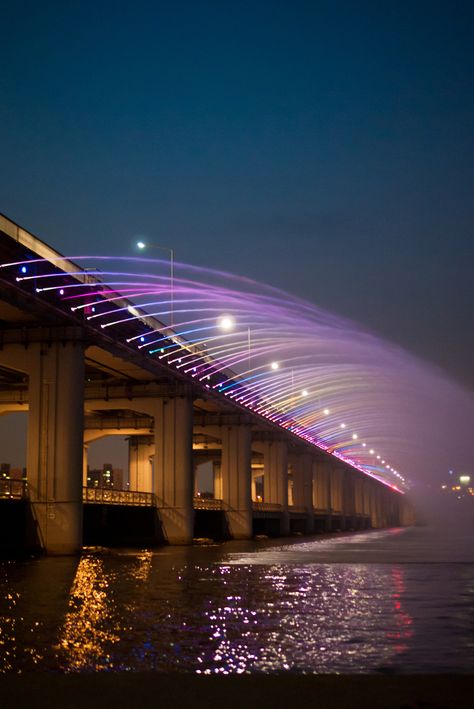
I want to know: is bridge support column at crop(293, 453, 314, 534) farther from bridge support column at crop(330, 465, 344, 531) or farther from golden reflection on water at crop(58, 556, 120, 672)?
golden reflection on water at crop(58, 556, 120, 672)

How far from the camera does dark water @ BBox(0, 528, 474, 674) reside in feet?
34.2

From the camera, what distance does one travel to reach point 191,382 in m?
60.3

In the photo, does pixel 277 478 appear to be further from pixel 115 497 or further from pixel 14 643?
pixel 14 643

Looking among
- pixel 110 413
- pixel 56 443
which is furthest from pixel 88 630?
pixel 110 413

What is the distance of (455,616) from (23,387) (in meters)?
48.8

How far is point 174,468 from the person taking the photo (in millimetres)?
59250

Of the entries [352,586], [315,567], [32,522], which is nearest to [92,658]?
[352,586]

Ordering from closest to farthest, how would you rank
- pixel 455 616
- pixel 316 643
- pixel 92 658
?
pixel 92 658
pixel 316 643
pixel 455 616

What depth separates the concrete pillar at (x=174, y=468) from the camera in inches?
2308

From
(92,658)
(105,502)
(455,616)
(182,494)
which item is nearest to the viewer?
(92,658)

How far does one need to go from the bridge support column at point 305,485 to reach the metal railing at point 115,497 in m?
45.7

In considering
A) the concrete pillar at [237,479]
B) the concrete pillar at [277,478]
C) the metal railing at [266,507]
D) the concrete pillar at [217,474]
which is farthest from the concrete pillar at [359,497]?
the concrete pillar at [237,479]

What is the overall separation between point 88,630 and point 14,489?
2816cm

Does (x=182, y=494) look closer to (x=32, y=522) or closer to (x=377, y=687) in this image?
(x=32, y=522)
